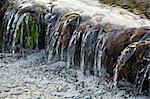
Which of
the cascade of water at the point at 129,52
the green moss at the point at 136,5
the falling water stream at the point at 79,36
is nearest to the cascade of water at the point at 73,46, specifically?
the falling water stream at the point at 79,36

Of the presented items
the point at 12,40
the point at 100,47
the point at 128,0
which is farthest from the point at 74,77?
the point at 128,0

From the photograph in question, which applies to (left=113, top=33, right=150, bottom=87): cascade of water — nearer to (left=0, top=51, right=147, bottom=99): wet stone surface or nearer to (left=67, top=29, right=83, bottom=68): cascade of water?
(left=0, top=51, right=147, bottom=99): wet stone surface

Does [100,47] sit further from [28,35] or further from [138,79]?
[28,35]

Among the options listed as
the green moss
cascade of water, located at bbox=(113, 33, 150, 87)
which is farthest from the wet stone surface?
the green moss

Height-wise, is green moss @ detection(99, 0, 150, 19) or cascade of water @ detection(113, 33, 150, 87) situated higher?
green moss @ detection(99, 0, 150, 19)

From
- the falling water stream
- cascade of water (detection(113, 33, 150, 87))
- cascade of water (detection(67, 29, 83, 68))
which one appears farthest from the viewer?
cascade of water (detection(67, 29, 83, 68))

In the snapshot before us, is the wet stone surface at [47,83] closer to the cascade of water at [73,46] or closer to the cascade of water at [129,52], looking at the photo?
the cascade of water at [73,46]

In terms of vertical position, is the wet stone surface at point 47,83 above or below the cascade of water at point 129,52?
below

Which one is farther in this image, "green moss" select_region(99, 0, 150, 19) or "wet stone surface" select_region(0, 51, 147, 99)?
"green moss" select_region(99, 0, 150, 19)

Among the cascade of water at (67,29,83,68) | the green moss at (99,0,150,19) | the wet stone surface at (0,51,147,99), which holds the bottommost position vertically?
the wet stone surface at (0,51,147,99)

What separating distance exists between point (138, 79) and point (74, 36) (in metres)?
0.89

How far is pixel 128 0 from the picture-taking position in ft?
18.1

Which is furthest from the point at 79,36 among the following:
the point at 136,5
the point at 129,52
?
the point at 136,5

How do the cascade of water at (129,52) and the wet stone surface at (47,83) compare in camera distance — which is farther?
the wet stone surface at (47,83)
